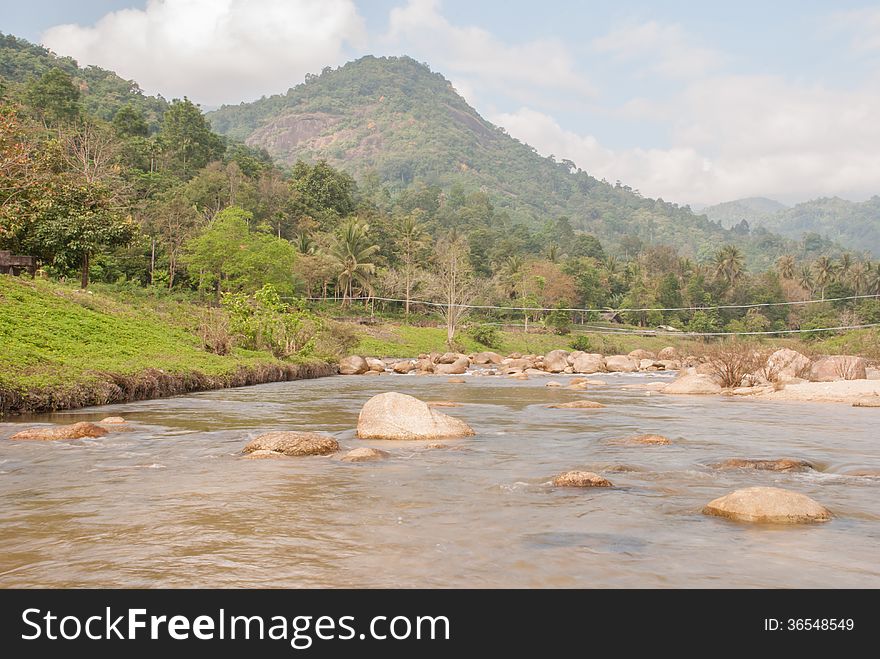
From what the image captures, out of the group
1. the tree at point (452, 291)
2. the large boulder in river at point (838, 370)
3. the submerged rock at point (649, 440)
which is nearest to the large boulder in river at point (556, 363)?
the tree at point (452, 291)

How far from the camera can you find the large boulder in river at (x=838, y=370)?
87.6 ft

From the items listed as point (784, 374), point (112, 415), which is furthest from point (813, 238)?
point (112, 415)

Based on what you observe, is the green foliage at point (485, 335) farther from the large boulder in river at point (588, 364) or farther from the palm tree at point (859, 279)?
the palm tree at point (859, 279)

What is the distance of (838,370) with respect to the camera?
27.1 meters

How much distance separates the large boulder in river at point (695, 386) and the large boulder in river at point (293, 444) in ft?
57.9

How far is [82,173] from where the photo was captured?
5441 centimetres

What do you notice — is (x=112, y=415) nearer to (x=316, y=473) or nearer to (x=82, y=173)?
(x=316, y=473)

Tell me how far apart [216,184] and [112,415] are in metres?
62.4

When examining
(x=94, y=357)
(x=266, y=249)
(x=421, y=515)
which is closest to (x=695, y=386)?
(x=94, y=357)

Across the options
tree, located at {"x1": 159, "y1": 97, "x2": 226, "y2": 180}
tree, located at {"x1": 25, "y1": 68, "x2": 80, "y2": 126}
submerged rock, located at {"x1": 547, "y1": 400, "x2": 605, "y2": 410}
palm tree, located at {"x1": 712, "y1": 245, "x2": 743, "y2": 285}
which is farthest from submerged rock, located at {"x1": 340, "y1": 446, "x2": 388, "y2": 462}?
palm tree, located at {"x1": 712, "y1": 245, "x2": 743, "y2": 285}

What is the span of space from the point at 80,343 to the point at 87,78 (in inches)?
4632
